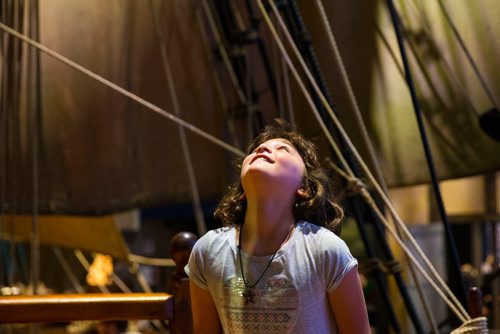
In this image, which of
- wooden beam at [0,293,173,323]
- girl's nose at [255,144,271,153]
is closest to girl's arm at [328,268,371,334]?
girl's nose at [255,144,271,153]

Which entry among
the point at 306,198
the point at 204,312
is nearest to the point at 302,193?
the point at 306,198

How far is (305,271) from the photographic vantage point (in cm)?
125

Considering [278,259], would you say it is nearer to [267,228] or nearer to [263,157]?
[267,228]

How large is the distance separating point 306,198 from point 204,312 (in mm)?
240

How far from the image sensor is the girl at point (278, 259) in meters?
1.25

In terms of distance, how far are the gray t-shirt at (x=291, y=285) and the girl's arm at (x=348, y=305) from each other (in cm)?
1

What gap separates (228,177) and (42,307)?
4.60 feet

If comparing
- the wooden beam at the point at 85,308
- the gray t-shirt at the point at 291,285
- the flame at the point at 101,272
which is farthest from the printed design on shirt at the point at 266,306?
the flame at the point at 101,272

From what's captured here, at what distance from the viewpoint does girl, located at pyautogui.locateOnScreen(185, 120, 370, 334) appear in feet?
4.11

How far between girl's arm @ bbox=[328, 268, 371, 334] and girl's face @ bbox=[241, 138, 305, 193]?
0.54 feet

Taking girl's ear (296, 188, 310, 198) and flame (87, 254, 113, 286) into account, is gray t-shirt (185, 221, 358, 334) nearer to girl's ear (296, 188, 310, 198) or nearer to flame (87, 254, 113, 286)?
girl's ear (296, 188, 310, 198)

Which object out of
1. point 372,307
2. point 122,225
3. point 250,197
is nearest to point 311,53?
point 250,197

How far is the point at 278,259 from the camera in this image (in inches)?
49.8

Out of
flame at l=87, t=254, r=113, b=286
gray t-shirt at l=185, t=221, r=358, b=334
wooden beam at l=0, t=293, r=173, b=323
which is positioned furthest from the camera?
flame at l=87, t=254, r=113, b=286
